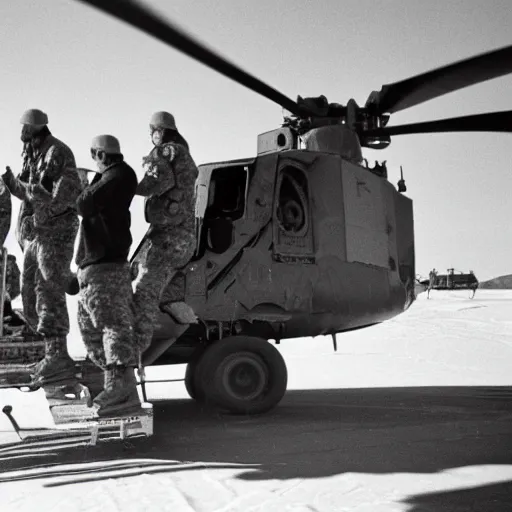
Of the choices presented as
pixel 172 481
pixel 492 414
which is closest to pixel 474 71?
pixel 492 414

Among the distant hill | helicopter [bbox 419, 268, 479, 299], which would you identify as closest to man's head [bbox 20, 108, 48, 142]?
helicopter [bbox 419, 268, 479, 299]

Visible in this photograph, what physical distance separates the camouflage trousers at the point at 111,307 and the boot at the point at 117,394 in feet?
0.22

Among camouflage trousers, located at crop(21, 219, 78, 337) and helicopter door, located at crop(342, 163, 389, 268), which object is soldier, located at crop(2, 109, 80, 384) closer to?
camouflage trousers, located at crop(21, 219, 78, 337)

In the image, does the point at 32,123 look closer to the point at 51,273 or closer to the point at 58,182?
the point at 58,182

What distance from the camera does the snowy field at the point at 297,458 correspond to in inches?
138

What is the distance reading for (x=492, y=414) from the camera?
20.7 ft

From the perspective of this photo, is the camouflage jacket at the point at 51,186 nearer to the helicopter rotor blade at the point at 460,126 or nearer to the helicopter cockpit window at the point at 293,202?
the helicopter cockpit window at the point at 293,202

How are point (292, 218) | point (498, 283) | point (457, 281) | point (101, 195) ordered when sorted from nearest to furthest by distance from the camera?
point (101, 195) < point (292, 218) < point (457, 281) < point (498, 283)

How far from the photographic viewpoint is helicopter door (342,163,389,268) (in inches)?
278

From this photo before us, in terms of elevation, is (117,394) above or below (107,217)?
below

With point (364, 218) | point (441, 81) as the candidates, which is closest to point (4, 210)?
point (364, 218)

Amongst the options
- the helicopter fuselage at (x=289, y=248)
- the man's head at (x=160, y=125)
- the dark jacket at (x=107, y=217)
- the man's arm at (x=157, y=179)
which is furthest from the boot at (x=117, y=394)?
the man's head at (x=160, y=125)

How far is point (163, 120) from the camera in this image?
17.5 ft

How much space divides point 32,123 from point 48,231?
862 mm
